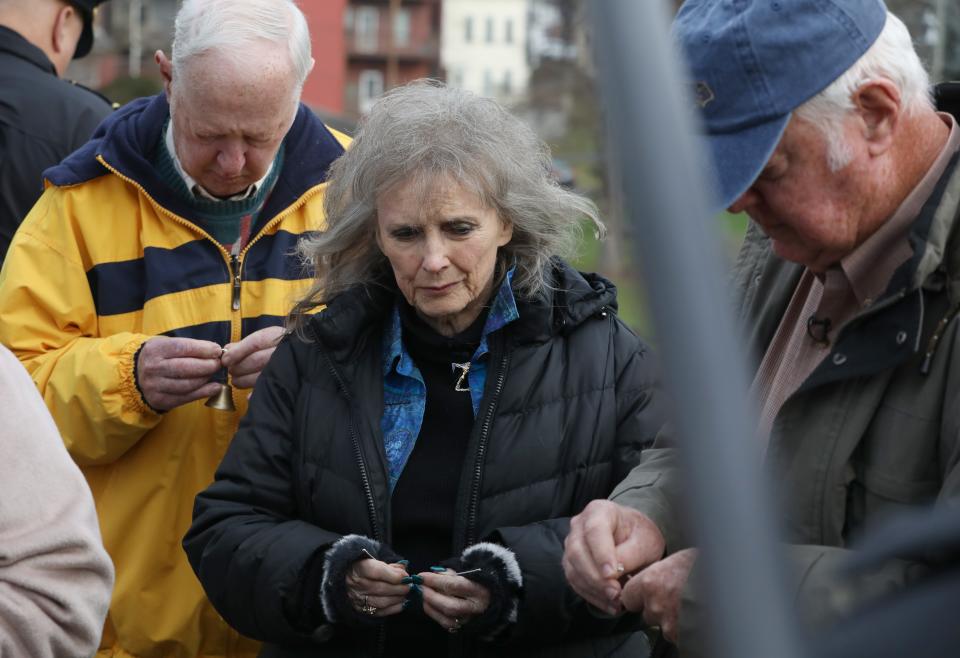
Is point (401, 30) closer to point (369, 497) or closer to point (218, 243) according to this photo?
point (218, 243)

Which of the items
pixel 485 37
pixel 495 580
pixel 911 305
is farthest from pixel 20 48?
pixel 485 37

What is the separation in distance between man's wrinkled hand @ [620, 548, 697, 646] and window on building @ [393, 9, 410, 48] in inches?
1134

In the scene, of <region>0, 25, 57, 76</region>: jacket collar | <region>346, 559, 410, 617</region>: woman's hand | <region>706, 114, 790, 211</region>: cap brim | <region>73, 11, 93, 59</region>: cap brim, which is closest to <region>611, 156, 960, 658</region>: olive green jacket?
<region>706, 114, 790, 211</region>: cap brim

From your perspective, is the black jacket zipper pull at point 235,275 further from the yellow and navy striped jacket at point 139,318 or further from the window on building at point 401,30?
the window on building at point 401,30

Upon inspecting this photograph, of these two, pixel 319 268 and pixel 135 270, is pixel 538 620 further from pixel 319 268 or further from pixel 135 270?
pixel 135 270

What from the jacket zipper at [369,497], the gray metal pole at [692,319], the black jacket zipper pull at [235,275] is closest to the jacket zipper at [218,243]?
the black jacket zipper pull at [235,275]

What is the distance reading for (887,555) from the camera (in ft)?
3.49

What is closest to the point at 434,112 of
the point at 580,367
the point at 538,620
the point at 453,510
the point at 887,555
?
the point at 580,367

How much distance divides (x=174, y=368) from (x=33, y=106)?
114 cm

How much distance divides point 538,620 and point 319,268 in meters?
0.93

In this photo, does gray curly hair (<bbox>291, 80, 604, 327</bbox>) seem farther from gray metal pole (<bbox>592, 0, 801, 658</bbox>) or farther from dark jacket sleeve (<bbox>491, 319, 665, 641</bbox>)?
gray metal pole (<bbox>592, 0, 801, 658</bbox>)

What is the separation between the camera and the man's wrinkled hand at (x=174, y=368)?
2.88 meters

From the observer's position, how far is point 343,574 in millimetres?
2549

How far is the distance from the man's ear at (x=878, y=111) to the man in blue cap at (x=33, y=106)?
2441 mm
